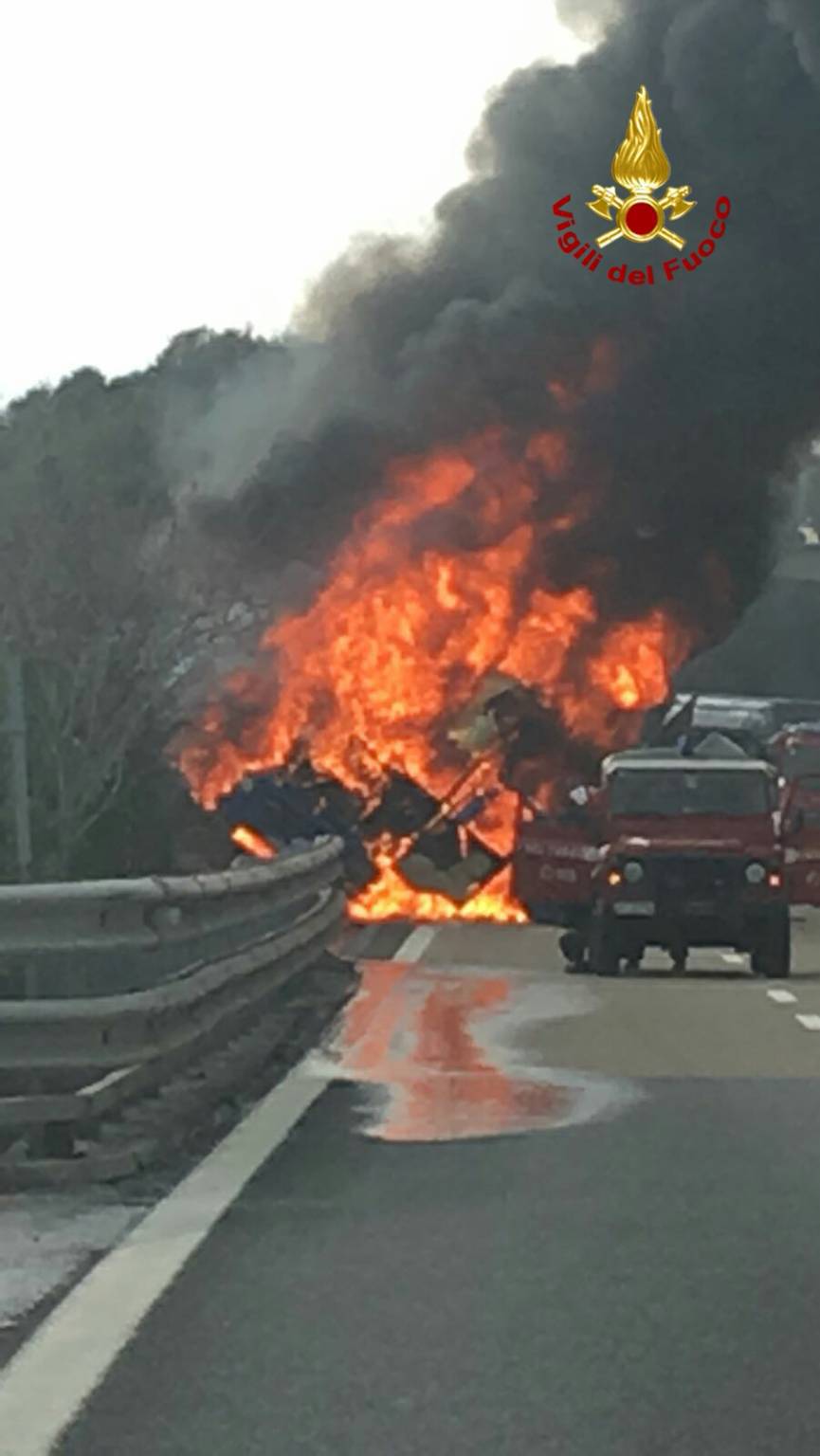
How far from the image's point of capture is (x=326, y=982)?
68.4 feet

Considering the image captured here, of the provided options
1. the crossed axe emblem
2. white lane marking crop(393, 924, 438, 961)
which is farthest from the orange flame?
the crossed axe emblem

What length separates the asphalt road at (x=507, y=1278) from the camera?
7.01 m

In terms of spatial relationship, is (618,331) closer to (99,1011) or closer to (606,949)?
(606,949)

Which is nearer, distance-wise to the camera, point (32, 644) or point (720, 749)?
point (720, 749)

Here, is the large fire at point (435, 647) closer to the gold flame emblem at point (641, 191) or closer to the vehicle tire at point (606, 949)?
the gold flame emblem at point (641, 191)

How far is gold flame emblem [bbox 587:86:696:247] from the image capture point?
4481 centimetres

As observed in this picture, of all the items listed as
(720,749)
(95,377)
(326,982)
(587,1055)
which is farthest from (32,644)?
(587,1055)

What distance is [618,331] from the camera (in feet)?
141

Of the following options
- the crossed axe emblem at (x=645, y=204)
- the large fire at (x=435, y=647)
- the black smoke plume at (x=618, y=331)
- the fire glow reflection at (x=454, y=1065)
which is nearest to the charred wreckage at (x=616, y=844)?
the large fire at (x=435, y=647)

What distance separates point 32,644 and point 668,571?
1347 centimetres

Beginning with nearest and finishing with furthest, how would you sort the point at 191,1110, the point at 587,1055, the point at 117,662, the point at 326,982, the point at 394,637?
1. the point at 191,1110
2. the point at 587,1055
3. the point at 326,982
4. the point at 394,637
5. the point at 117,662

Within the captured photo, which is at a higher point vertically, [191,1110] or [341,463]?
[341,463]

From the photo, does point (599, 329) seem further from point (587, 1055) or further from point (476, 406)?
point (587, 1055)

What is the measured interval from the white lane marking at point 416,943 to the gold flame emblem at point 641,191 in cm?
1495
